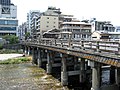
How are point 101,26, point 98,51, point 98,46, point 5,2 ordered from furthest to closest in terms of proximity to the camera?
point 5,2
point 101,26
point 98,51
point 98,46

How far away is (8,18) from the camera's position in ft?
435

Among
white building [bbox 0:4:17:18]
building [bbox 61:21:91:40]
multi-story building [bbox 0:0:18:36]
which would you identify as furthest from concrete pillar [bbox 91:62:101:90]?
white building [bbox 0:4:17:18]

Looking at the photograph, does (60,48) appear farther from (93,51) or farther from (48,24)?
(48,24)

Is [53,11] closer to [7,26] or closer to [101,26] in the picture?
[101,26]

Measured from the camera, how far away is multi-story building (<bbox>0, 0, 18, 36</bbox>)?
4961 inches

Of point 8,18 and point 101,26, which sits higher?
point 8,18

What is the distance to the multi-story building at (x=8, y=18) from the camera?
126 metres

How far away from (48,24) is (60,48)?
7819cm

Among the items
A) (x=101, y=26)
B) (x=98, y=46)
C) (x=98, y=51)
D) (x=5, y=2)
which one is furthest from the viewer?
(x=5, y=2)

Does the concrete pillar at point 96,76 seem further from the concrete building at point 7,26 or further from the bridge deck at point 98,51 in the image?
the concrete building at point 7,26

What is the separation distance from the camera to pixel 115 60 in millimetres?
16312

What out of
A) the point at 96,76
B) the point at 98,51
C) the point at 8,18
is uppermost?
the point at 8,18

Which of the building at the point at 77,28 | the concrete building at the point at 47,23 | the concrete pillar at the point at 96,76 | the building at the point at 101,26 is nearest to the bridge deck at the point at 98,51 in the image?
the concrete pillar at the point at 96,76

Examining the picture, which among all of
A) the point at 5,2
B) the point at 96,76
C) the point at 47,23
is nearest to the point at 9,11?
the point at 5,2
